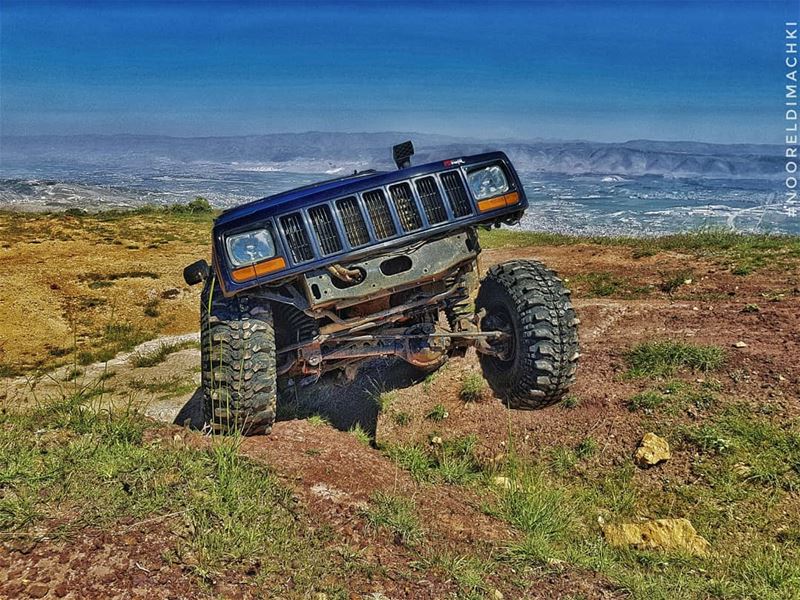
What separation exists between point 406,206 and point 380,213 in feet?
0.66

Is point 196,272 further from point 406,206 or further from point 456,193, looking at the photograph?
point 456,193

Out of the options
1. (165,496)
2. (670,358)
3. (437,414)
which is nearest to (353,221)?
(165,496)

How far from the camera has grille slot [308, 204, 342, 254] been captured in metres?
4.00

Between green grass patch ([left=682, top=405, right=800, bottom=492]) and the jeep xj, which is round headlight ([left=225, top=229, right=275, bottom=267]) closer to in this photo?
the jeep xj

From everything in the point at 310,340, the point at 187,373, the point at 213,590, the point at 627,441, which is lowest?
the point at 187,373

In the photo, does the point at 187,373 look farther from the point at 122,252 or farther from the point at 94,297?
the point at 122,252

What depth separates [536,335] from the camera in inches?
172

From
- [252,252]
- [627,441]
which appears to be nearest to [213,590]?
[252,252]

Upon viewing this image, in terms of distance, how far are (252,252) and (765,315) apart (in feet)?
19.1

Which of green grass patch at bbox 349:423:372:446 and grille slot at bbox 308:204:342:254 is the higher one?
grille slot at bbox 308:204:342:254

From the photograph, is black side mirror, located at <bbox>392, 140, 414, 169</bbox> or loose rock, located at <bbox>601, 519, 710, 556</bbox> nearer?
loose rock, located at <bbox>601, 519, 710, 556</bbox>

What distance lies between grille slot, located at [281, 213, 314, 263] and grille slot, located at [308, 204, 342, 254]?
0.26 feet

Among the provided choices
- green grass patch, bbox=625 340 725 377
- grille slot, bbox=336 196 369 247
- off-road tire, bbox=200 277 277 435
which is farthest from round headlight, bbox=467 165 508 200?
green grass patch, bbox=625 340 725 377

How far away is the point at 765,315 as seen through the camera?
261 inches
